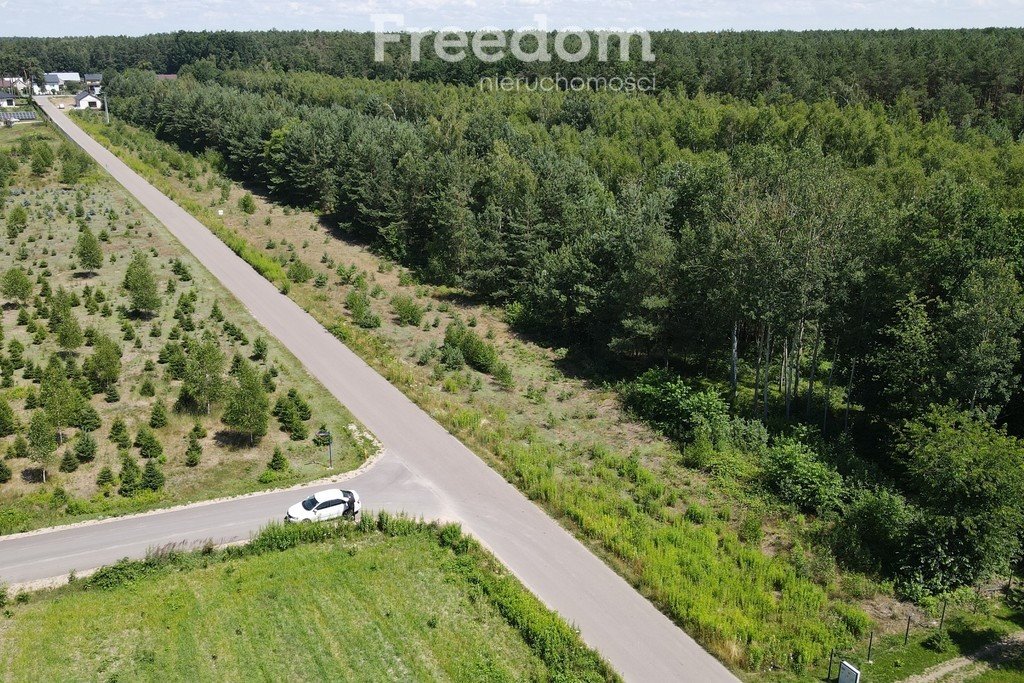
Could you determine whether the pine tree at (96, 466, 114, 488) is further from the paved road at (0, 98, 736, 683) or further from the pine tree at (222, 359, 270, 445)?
the pine tree at (222, 359, 270, 445)

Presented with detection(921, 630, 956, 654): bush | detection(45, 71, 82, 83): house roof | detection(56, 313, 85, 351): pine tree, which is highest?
detection(45, 71, 82, 83): house roof

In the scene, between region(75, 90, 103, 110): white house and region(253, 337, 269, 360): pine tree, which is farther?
region(75, 90, 103, 110): white house

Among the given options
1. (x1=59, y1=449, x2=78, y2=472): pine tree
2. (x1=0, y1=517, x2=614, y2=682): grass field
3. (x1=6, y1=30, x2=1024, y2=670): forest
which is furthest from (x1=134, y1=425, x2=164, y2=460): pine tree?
(x1=6, y1=30, x2=1024, y2=670): forest

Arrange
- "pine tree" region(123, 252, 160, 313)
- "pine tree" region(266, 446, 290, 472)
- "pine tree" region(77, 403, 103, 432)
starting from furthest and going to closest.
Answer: "pine tree" region(123, 252, 160, 313), "pine tree" region(77, 403, 103, 432), "pine tree" region(266, 446, 290, 472)

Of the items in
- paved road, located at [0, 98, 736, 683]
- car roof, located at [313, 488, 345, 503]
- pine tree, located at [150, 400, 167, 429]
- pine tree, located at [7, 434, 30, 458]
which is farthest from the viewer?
pine tree, located at [150, 400, 167, 429]

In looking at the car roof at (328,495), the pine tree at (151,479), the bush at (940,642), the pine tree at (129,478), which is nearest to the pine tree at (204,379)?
the pine tree at (129,478)

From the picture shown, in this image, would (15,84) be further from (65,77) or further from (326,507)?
(326,507)

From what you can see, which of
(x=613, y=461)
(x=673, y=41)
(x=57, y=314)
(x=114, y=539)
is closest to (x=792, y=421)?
(x=613, y=461)

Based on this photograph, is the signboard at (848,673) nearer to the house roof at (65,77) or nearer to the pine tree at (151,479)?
the pine tree at (151,479)

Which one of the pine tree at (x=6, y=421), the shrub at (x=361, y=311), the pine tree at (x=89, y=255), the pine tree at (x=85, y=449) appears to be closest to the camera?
the pine tree at (x=85, y=449)
